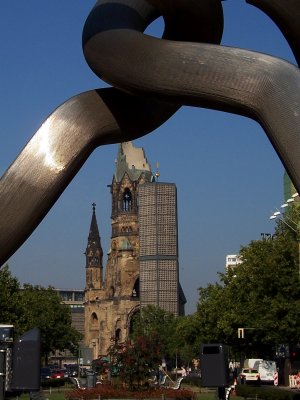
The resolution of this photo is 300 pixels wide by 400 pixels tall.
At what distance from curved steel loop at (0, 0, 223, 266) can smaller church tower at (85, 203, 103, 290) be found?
467 feet

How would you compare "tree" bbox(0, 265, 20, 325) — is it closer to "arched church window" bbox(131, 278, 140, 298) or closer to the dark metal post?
the dark metal post

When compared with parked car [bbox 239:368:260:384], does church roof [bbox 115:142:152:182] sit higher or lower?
higher

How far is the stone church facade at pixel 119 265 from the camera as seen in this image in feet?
479

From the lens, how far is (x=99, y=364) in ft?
149

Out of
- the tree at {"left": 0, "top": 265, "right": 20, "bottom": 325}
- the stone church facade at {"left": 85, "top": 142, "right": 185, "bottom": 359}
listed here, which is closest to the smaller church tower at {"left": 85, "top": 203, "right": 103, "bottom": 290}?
the stone church facade at {"left": 85, "top": 142, "right": 185, "bottom": 359}

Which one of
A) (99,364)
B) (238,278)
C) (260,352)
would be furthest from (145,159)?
(99,364)

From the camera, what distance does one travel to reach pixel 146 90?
35.4 feet

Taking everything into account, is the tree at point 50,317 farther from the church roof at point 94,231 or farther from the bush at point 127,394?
the church roof at point 94,231

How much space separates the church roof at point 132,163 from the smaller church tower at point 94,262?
35.7 feet

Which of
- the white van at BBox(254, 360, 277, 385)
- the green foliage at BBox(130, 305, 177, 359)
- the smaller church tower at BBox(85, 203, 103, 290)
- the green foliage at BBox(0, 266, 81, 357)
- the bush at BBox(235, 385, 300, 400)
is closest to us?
the bush at BBox(235, 385, 300, 400)

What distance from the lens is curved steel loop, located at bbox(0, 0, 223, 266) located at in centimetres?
1073

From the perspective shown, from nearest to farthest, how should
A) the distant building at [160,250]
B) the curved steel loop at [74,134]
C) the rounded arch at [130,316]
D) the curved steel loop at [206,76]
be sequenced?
1. the curved steel loop at [206,76]
2. the curved steel loop at [74,134]
3. the distant building at [160,250]
4. the rounded arch at [130,316]

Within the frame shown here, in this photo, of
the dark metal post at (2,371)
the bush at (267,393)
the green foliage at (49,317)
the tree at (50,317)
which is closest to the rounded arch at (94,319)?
the green foliage at (49,317)

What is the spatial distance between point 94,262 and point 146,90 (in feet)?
474
